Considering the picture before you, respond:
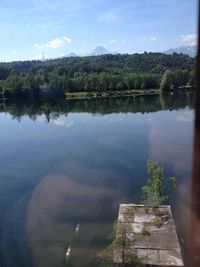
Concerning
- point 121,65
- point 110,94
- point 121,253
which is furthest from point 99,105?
point 121,65

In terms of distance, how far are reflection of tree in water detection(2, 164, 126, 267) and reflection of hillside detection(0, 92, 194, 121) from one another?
47.5 ft

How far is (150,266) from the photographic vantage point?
16.1 feet

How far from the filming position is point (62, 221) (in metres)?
7.63

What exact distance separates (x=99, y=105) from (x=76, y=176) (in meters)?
18.2

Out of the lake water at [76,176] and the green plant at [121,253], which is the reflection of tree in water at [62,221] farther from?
the green plant at [121,253]

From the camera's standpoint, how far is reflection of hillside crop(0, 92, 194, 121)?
1035 inches

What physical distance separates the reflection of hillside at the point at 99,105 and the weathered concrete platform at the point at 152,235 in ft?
59.2

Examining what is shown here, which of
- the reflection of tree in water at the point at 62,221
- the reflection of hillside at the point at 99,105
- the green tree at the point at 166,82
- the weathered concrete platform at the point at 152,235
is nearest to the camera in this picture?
the weathered concrete platform at the point at 152,235

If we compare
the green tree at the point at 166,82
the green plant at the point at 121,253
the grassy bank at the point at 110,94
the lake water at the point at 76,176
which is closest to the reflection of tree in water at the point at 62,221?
the lake water at the point at 76,176

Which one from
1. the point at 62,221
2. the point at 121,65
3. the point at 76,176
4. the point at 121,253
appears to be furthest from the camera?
the point at 121,65

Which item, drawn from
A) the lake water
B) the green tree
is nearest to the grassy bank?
the green tree

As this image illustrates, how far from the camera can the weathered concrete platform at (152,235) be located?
5.09 m

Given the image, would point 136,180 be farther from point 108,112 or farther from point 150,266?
point 108,112

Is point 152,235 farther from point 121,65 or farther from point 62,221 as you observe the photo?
point 121,65
